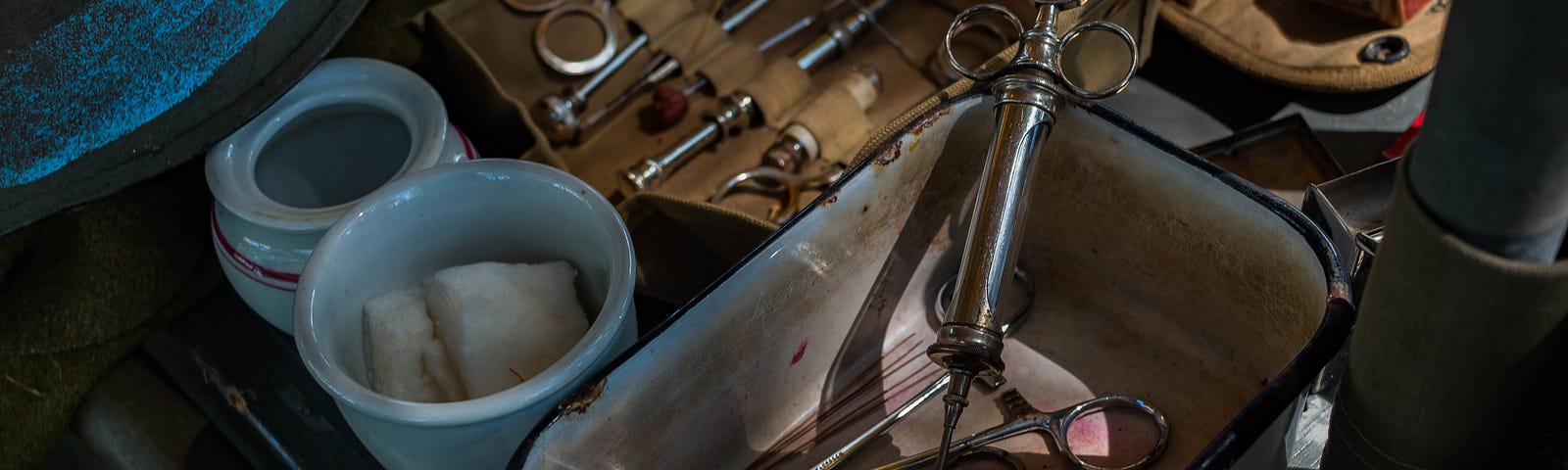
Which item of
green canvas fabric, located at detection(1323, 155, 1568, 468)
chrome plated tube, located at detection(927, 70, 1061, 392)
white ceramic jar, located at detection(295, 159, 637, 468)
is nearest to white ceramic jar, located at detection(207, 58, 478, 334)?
white ceramic jar, located at detection(295, 159, 637, 468)

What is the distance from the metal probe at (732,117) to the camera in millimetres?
749

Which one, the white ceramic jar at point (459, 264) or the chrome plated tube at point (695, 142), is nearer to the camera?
the white ceramic jar at point (459, 264)

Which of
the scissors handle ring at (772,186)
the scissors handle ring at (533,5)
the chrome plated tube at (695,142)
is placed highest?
the scissors handle ring at (533,5)

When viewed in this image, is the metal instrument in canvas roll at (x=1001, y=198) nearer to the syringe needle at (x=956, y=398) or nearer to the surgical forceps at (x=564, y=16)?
the syringe needle at (x=956, y=398)

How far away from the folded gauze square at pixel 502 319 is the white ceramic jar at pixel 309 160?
0.26 feet

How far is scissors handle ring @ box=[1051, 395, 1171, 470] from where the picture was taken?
0.50 metres

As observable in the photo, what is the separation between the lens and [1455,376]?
347 millimetres

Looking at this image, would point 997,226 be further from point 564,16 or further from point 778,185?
point 564,16

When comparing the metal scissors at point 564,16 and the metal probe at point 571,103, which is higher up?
the metal scissors at point 564,16

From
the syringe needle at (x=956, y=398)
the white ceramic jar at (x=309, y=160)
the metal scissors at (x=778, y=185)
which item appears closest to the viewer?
the syringe needle at (x=956, y=398)

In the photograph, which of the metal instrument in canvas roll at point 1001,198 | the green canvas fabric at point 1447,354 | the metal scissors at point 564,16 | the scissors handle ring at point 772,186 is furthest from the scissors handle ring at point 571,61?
the green canvas fabric at point 1447,354

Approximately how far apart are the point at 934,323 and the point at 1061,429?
0.31 ft

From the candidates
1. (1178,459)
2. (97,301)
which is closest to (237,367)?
(97,301)

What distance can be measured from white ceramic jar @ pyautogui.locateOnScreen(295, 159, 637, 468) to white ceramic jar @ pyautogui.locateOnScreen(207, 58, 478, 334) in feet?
0.13
